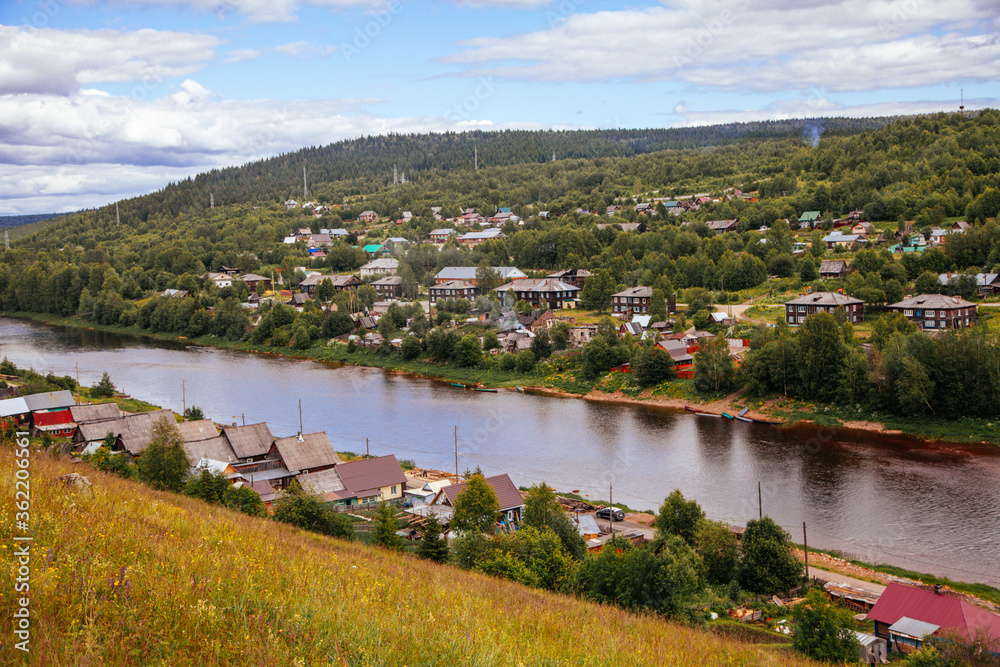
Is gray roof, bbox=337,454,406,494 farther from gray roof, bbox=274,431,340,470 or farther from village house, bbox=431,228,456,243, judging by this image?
village house, bbox=431,228,456,243

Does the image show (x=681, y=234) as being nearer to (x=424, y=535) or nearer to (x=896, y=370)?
(x=896, y=370)

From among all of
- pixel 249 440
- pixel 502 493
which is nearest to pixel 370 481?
pixel 502 493

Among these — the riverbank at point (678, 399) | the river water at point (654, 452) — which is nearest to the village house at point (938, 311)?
the riverbank at point (678, 399)

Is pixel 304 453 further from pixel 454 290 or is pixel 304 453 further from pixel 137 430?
pixel 454 290

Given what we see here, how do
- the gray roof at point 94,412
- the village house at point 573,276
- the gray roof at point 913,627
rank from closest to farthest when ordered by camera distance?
1. the gray roof at point 913,627
2. the gray roof at point 94,412
3. the village house at point 573,276

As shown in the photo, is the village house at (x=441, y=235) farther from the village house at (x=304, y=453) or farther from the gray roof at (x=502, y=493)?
the gray roof at (x=502, y=493)

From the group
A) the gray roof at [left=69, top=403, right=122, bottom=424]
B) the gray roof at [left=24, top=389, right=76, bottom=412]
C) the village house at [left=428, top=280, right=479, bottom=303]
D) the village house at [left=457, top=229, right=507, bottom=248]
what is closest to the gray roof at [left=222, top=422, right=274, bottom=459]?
the gray roof at [left=69, top=403, right=122, bottom=424]

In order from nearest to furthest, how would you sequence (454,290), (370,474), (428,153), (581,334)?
(370,474) → (581,334) → (454,290) → (428,153)
